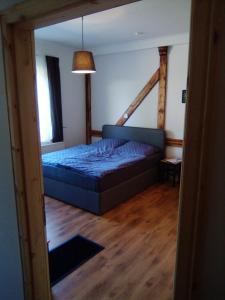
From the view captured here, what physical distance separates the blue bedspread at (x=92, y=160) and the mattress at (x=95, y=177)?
1.7 inches

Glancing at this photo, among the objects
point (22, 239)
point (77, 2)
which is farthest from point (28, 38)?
point (22, 239)

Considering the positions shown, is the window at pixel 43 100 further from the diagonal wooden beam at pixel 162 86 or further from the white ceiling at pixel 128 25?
the diagonal wooden beam at pixel 162 86

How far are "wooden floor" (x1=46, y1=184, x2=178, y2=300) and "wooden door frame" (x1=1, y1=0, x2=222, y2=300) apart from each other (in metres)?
0.67

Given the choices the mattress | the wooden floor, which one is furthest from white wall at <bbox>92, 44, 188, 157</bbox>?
the wooden floor

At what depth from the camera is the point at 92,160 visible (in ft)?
13.0

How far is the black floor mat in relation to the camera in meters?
2.29

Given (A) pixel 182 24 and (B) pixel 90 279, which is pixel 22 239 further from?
(A) pixel 182 24

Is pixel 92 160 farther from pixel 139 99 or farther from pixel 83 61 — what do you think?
pixel 139 99

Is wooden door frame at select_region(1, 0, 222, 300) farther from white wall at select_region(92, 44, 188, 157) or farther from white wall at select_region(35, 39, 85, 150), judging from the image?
white wall at select_region(35, 39, 85, 150)

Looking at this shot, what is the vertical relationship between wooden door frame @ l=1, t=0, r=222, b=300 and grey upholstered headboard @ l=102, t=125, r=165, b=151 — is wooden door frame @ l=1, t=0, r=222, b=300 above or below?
above

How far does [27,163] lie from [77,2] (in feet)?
2.68

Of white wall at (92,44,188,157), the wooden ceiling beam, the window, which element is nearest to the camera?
the wooden ceiling beam

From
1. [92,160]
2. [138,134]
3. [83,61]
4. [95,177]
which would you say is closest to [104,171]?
[95,177]

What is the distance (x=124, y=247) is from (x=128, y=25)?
3134 millimetres
